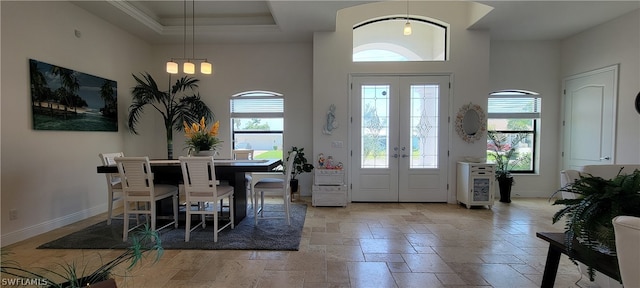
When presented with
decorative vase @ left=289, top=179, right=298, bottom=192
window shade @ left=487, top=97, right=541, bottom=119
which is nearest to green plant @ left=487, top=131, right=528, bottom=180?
window shade @ left=487, top=97, right=541, bottom=119

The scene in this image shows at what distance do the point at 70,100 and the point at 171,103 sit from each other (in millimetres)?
1615

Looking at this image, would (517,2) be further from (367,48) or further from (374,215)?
(374,215)

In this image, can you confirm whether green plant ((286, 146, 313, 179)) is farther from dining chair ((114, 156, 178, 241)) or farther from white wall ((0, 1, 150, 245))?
white wall ((0, 1, 150, 245))

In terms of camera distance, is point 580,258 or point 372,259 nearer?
point 580,258

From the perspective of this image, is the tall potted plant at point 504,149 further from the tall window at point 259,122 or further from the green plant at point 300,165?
the tall window at point 259,122

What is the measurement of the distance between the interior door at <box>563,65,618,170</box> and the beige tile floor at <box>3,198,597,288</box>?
1.72 metres

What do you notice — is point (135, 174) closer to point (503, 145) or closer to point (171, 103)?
point (171, 103)

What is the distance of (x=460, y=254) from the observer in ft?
9.61

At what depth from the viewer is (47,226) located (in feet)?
12.0

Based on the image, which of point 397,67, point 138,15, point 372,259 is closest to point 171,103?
point 138,15

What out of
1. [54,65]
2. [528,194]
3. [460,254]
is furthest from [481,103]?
[54,65]

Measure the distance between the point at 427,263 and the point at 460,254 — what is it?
0.47 m

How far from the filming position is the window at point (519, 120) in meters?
5.59

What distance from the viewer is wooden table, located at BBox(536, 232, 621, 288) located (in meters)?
1.33
